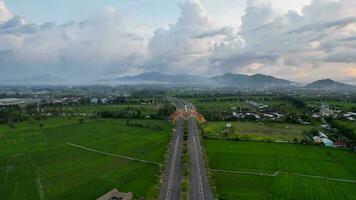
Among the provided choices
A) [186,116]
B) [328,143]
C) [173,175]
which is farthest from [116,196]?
[186,116]

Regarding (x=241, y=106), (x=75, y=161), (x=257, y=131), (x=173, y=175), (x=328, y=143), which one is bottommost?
(x=75, y=161)

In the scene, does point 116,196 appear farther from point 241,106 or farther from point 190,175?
point 241,106

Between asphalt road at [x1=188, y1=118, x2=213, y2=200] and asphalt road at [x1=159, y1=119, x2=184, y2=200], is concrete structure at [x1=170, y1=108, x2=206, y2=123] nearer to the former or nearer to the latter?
asphalt road at [x1=188, y1=118, x2=213, y2=200]

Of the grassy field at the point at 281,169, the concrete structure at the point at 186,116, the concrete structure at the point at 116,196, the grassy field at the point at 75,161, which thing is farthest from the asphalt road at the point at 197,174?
the concrete structure at the point at 186,116

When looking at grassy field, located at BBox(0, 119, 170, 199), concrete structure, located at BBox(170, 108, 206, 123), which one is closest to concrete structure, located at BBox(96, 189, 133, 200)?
grassy field, located at BBox(0, 119, 170, 199)

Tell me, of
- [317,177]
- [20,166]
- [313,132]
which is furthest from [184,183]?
[313,132]
